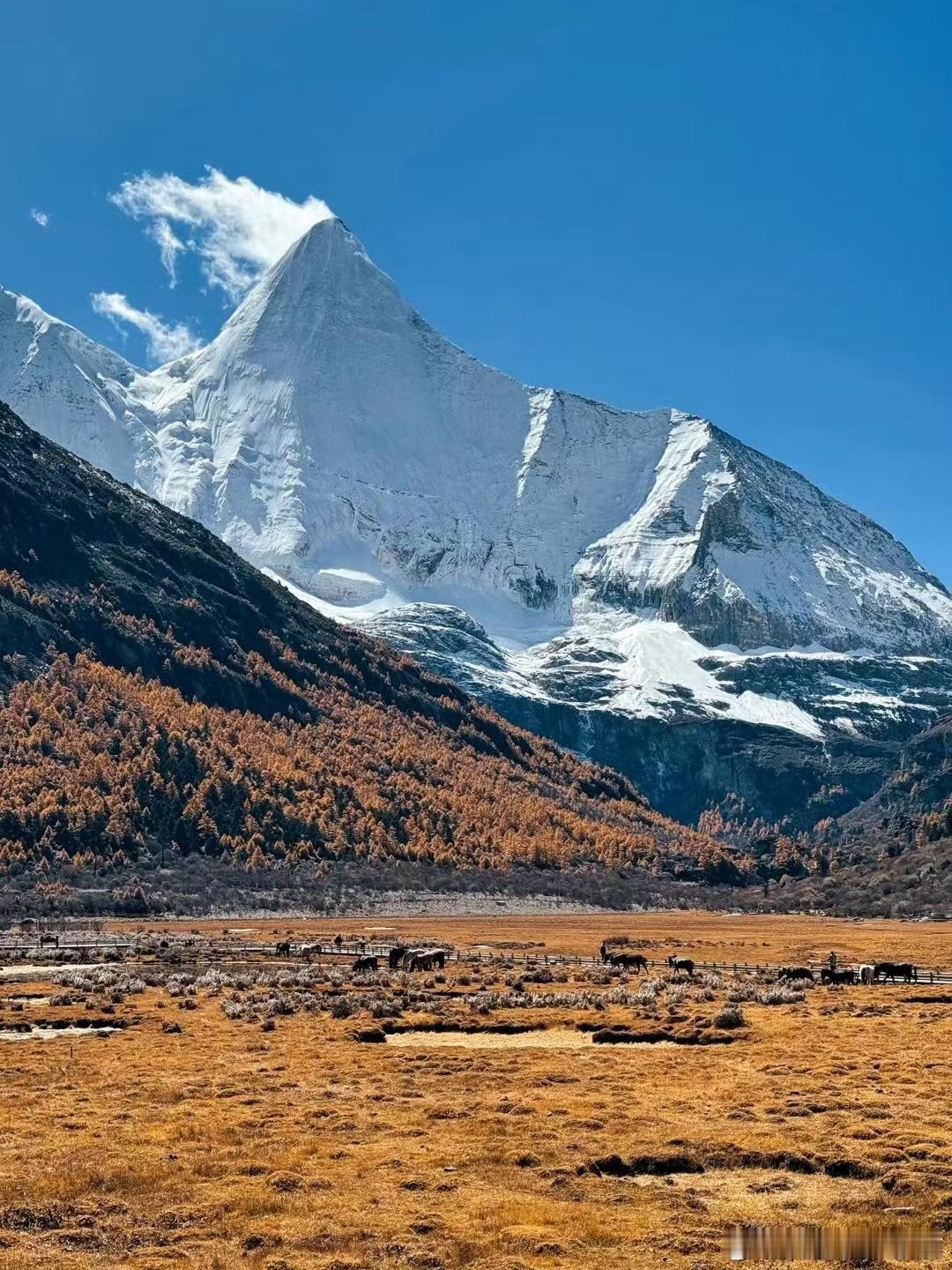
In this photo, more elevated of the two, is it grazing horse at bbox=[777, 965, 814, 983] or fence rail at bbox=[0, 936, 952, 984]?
grazing horse at bbox=[777, 965, 814, 983]

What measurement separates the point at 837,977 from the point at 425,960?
25.1 m

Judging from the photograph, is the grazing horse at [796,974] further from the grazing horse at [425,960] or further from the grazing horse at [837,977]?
the grazing horse at [425,960]

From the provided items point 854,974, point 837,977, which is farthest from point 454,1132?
point 854,974

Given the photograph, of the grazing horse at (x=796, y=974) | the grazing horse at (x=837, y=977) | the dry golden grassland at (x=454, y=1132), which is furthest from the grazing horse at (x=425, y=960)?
the grazing horse at (x=837, y=977)

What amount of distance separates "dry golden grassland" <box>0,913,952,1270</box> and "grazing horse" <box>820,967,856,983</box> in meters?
12.7

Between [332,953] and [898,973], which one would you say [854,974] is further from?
[332,953]

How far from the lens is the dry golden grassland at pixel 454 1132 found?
23.0 m

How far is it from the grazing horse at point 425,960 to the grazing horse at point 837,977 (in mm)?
23629

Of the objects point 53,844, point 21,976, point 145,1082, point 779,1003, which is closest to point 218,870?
point 53,844

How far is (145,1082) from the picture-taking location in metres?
38.3

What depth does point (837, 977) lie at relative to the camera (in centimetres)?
7331

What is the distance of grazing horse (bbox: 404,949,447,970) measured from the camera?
261 ft

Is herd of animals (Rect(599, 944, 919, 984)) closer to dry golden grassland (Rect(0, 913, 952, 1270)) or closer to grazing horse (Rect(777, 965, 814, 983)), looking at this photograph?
grazing horse (Rect(777, 965, 814, 983))

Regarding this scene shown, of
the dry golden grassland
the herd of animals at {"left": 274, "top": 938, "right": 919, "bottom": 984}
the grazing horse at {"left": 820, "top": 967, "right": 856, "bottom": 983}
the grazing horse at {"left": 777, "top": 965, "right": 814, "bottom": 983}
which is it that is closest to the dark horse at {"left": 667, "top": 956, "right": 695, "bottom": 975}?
the herd of animals at {"left": 274, "top": 938, "right": 919, "bottom": 984}
